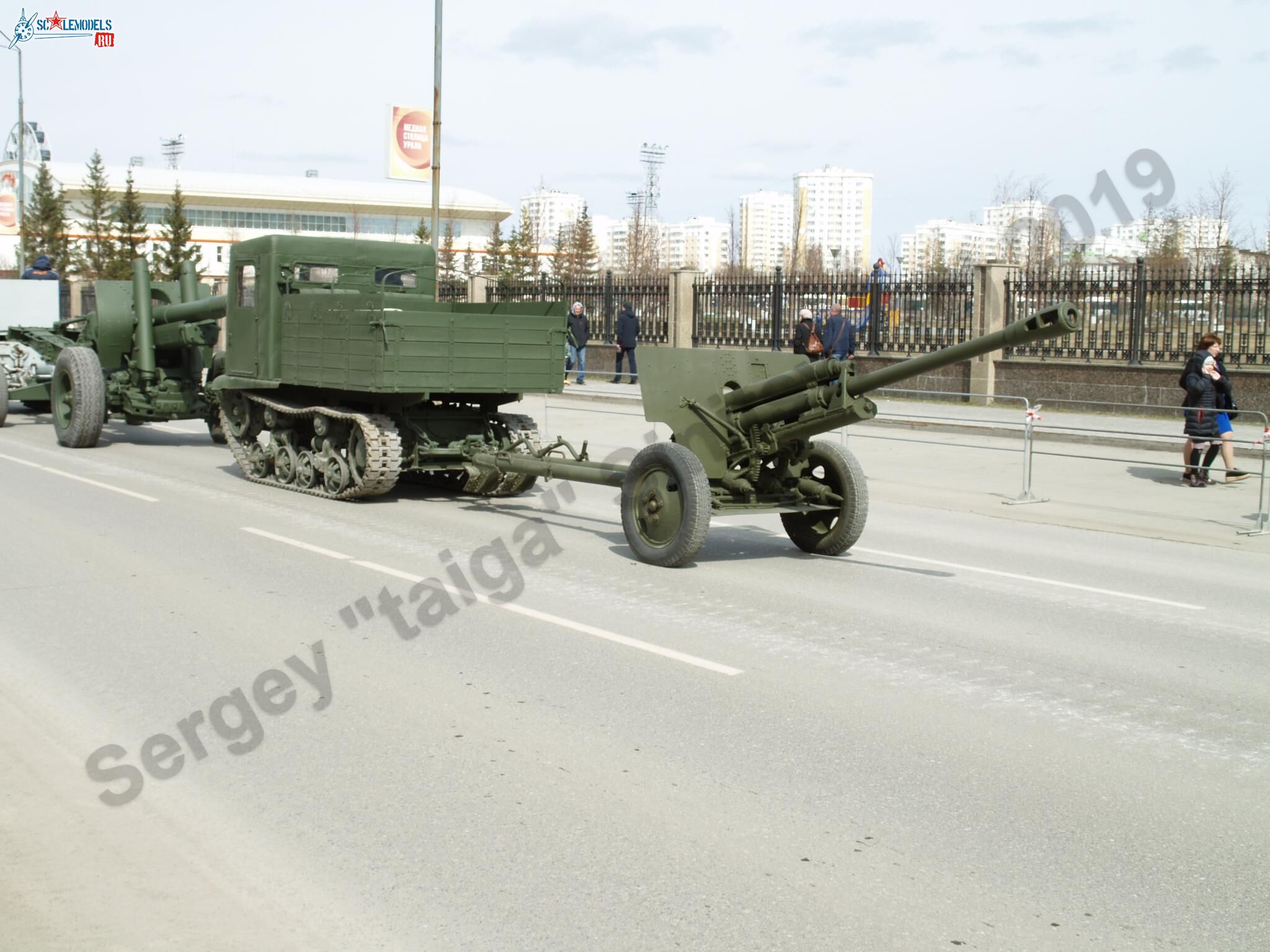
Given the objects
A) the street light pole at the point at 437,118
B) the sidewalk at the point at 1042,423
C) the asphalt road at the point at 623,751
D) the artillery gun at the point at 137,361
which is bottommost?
the asphalt road at the point at 623,751

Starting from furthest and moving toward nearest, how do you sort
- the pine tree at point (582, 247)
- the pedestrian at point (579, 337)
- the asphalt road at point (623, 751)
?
the pine tree at point (582, 247) < the pedestrian at point (579, 337) < the asphalt road at point (623, 751)

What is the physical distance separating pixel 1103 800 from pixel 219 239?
111105mm

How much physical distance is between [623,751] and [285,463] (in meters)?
9.11

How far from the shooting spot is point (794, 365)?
1047 cm

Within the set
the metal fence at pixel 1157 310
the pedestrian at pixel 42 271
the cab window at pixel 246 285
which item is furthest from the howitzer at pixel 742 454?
the pedestrian at pixel 42 271

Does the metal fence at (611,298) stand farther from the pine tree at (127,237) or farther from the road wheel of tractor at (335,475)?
the pine tree at (127,237)

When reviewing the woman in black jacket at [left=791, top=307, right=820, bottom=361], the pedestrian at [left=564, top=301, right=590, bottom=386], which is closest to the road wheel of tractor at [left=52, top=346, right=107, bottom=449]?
the woman in black jacket at [left=791, top=307, right=820, bottom=361]

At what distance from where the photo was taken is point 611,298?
32125 millimetres

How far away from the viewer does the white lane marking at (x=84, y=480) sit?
43.4ft

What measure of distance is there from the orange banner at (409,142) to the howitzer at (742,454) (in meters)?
30.8

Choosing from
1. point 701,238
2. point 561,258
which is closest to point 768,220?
point 701,238

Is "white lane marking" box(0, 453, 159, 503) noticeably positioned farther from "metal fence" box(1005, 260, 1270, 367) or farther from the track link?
"metal fence" box(1005, 260, 1270, 367)

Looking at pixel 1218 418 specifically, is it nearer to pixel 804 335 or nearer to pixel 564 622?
Answer: pixel 804 335

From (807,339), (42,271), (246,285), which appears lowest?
(807,339)
